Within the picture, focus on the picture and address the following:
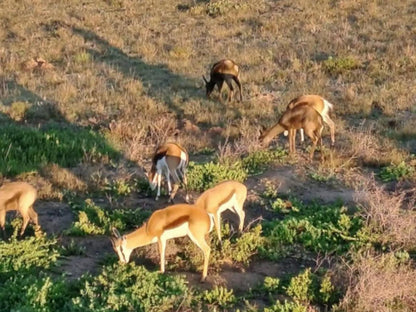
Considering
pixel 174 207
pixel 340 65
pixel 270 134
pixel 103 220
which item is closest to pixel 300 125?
pixel 270 134

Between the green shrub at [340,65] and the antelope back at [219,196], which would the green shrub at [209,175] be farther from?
the green shrub at [340,65]

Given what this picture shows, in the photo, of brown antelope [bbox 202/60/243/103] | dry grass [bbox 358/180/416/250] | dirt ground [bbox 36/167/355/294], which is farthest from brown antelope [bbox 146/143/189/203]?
brown antelope [bbox 202/60/243/103]

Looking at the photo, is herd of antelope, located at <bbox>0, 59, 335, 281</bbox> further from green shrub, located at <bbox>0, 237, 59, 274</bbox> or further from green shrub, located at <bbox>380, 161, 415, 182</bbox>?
green shrub, located at <bbox>380, 161, 415, 182</bbox>

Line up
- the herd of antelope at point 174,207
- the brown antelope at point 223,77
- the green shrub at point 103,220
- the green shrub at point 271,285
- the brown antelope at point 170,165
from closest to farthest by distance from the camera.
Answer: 1. the green shrub at point 271,285
2. the herd of antelope at point 174,207
3. the green shrub at point 103,220
4. the brown antelope at point 170,165
5. the brown antelope at point 223,77

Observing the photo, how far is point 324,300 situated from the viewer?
7.95 metres

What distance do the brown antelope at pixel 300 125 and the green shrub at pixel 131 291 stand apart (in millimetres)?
5964

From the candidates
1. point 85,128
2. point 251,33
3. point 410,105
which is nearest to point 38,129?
point 85,128

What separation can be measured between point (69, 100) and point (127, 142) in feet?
13.3

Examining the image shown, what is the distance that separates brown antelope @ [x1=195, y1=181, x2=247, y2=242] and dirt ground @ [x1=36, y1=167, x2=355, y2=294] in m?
0.67

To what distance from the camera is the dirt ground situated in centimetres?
859

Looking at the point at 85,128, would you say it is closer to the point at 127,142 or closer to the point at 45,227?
the point at 127,142

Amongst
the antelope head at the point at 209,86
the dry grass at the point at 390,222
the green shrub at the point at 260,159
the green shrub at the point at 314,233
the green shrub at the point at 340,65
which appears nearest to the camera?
the dry grass at the point at 390,222

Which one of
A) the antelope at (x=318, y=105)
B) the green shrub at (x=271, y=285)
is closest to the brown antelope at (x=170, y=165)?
the green shrub at (x=271, y=285)

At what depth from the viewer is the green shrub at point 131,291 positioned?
293 inches
